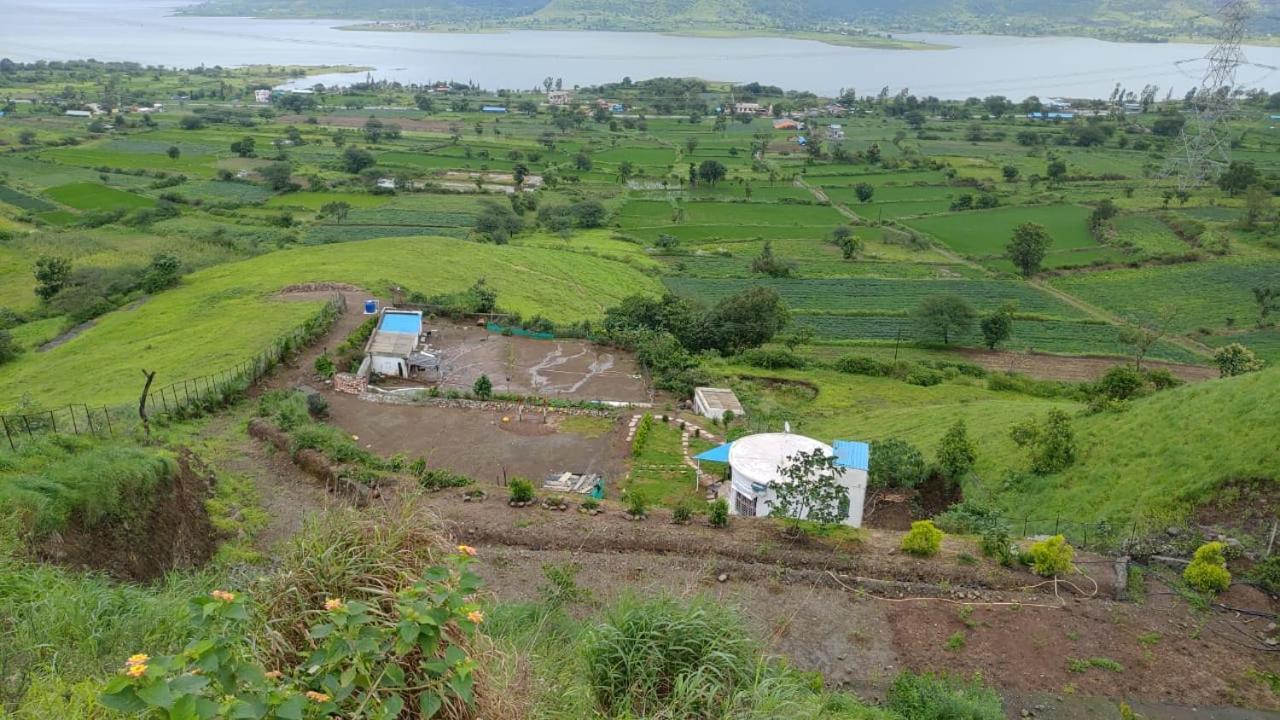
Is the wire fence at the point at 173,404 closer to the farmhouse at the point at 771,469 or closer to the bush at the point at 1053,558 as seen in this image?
the farmhouse at the point at 771,469

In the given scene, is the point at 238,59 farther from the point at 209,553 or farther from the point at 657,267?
the point at 209,553

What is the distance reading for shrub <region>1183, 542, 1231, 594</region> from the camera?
1254 cm

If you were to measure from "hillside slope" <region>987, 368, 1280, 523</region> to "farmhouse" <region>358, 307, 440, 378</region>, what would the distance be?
18.9 meters

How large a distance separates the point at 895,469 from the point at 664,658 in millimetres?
14779

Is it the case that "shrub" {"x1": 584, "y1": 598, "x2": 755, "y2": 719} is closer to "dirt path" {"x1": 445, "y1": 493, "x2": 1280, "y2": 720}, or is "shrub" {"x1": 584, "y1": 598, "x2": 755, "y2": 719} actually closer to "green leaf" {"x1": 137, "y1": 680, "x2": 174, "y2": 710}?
"dirt path" {"x1": 445, "y1": 493, "x2": 1280, "y2": 720}

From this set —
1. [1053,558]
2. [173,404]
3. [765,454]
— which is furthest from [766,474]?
[173,404]

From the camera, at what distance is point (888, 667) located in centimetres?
1109

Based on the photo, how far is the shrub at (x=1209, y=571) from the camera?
41.1 feet

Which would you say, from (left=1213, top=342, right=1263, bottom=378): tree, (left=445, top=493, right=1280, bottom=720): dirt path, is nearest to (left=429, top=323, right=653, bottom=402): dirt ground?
(left=445, top=493, right=1280, bottom=720): dirt path

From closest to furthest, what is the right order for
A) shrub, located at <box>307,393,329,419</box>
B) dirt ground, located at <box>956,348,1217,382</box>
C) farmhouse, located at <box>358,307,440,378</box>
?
shrub, located at <box>307,393,329,419</box> → farmhouse, located at <box>358,307,440,378</box> → dirt ground, located at <box>956,348,1217,382</box>

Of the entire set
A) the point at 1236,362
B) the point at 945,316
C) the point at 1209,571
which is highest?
the point at 1209,571

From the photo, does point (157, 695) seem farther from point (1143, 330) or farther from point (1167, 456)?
point (1143, 330)

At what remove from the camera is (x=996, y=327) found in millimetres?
39969

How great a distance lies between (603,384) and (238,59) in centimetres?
A: 19998
